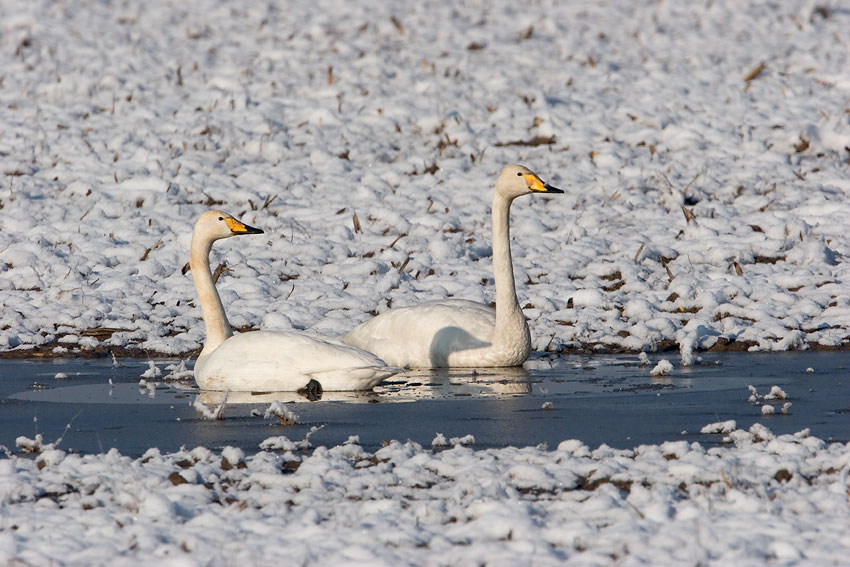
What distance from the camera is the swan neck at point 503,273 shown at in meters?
10.1

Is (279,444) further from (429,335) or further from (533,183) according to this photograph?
(533,183)

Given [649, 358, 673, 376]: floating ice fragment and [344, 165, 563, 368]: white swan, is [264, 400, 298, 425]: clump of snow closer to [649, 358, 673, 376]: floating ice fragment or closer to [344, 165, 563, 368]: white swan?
[344, 165, 563, 368]: white swan

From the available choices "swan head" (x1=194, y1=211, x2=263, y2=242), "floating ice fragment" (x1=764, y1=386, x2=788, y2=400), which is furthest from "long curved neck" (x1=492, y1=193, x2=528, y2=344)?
"floating ice fragment" (x1=764, y1=386, x2=788, y2=400)

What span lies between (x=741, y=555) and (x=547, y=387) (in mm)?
4221

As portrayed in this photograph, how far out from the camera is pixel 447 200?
49.5 feet

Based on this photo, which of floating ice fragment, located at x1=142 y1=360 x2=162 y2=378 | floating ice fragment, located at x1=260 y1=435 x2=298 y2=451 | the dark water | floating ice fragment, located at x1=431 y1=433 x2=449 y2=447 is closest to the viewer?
floating ice fragment, located at x1=260 y1=435 x2=298 y2=451

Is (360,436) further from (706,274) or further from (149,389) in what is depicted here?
(706,274)

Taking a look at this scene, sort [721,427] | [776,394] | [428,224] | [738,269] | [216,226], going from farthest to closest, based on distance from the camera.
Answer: [428,224] → [738,269] → [216,226] → [776,394] → [721,427]

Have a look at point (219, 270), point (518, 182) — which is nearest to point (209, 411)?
point (518, 182)

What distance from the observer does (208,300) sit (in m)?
10.1

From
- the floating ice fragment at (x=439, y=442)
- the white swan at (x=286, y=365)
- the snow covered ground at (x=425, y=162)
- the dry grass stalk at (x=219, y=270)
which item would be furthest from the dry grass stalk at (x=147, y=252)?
the floating ice fragment at (x=439, y=442)

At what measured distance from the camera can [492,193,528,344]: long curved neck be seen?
10102 mm

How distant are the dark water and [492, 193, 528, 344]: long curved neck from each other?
1.11ft

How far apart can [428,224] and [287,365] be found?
18.3 feet
